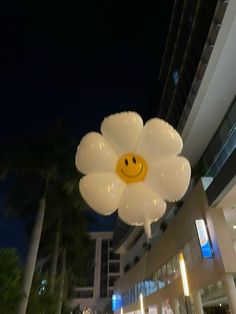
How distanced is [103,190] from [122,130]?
0.78 meters

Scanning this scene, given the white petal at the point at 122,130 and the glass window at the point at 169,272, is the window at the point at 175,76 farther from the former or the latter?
the white petal at the point at 122,130

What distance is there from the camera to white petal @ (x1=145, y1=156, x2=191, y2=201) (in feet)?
11.5

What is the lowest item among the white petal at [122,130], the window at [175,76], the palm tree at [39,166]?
the white petal at [122,130]

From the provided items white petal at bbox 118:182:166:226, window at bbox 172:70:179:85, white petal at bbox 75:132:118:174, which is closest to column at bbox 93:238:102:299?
window at bbox 172:70:179:85

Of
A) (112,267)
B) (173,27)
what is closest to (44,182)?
(173,27)

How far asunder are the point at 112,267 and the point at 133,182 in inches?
2568

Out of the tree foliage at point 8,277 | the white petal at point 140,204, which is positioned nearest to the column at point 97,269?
the tree foliage at point 8,277

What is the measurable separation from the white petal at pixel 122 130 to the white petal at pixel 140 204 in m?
0.51

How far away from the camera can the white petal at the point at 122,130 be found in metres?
3.54

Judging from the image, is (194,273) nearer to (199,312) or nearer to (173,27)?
(199,312)

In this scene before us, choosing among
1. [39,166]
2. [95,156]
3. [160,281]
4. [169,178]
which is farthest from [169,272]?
[95,156]

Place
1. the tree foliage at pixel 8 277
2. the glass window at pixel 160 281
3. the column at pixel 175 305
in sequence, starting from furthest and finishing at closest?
the glass window at pixel 160 281, the column at pixel 175 305, the tree foliage at pixel 8 277

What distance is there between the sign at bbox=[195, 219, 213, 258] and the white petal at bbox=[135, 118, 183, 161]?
37.2ft

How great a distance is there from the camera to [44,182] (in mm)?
13383
